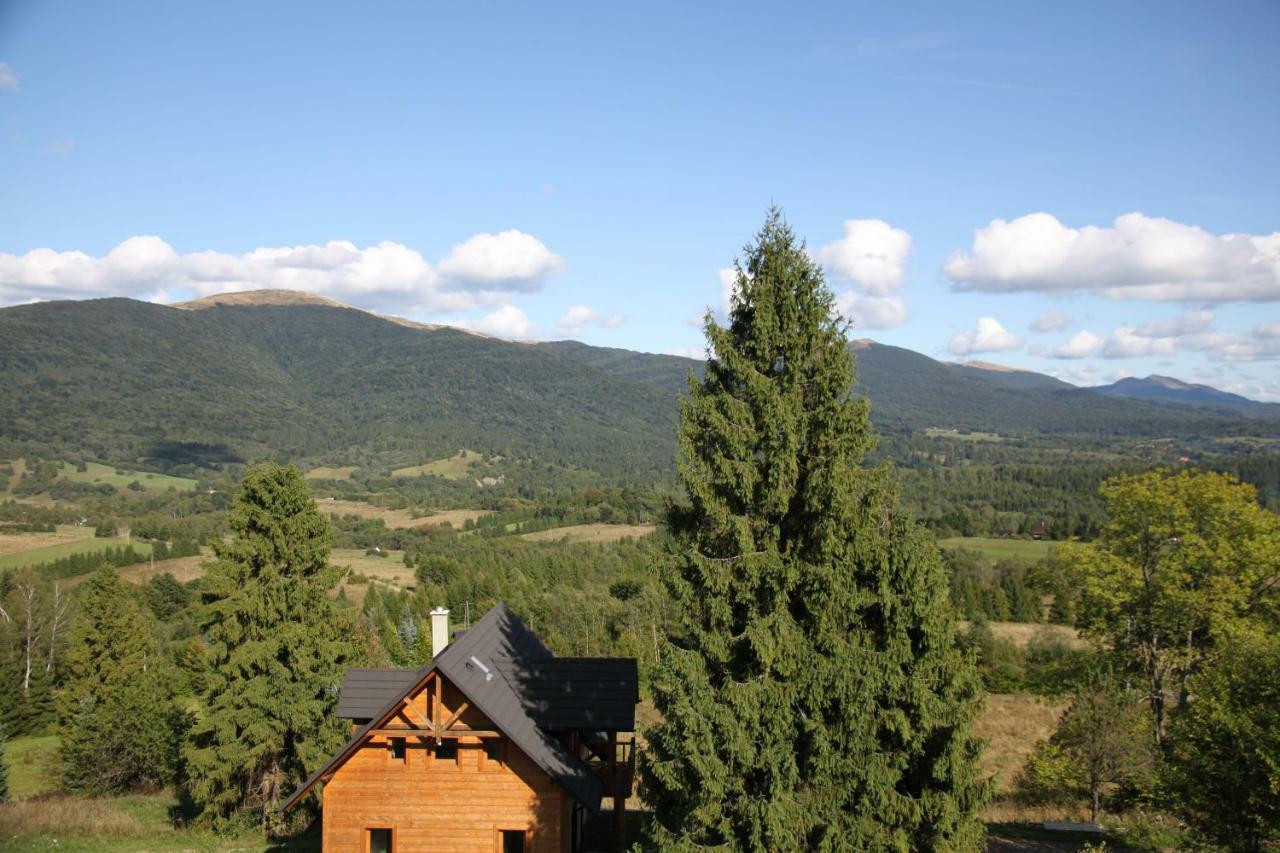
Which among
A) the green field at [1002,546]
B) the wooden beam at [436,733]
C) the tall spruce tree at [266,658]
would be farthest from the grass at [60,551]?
the green field at [1002,546]

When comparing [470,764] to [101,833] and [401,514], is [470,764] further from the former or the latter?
[401,514]

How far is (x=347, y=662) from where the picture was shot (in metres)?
23.1

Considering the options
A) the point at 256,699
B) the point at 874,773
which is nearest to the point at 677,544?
the point at 874,773

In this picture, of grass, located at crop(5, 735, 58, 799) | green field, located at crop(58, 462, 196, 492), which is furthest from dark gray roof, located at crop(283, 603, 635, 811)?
green field, located at crop(58, 462, 196, 492)

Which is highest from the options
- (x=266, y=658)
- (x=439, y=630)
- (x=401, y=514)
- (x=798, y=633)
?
(x=798, y=633)

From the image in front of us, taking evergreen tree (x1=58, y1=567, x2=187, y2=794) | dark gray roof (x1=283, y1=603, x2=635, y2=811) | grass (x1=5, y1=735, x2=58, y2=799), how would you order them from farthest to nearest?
1. grass (x1=5, y1=735, x2=58, y2=799)
2. evergreen tree (x1=58, y1=567, x2=187, y2=794)
3. dark gray roof (x1=283, y1=603, x2=635, y2=811)

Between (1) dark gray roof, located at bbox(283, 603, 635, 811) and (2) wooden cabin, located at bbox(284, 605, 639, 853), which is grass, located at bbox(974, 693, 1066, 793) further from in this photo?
(1) dark gray roof, located at bbox(283, 603, 635, 811)

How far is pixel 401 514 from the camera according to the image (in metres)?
163

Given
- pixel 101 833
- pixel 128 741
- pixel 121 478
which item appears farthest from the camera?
pixel 121 478

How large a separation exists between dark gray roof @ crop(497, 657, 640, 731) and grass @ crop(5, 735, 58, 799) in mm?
24590

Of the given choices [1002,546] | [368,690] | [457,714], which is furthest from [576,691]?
[1002,546]

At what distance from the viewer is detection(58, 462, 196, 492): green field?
180 metres

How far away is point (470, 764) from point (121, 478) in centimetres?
20615

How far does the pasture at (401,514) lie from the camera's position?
151875 millimetres
